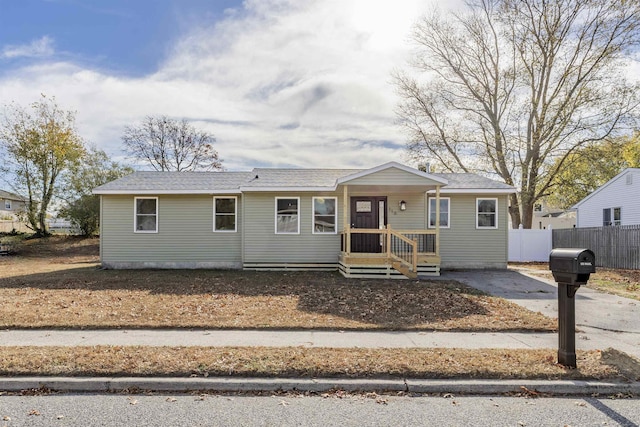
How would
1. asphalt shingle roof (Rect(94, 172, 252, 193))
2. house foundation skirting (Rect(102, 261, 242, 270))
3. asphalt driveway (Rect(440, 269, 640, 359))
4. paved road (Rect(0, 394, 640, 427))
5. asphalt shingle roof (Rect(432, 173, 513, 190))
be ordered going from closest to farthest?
paved road (Rect(0, 394, 640, 427)) → asphalt driveway (Rect(440, 269, 640, 359)) → asphalt shingle roof (Rect(432, 173, 513, 190)) → asphalt shingle roof (Rect(94, 172, 252, 193)) → house foundation skirting (Rect(102, 261, 242, 270))

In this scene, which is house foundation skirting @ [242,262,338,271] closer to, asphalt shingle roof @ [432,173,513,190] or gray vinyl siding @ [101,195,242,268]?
gray vinyl siding @ [101,195,242,268]

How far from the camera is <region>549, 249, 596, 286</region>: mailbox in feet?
14.6

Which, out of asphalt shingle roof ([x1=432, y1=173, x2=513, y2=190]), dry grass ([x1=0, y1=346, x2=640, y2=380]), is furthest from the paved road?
asphalt shingle roof ([x1=432, y1=173, x2=513, y2=190])

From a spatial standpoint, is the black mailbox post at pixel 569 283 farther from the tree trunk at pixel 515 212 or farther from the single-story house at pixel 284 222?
the tree trunk at pixel 515 212

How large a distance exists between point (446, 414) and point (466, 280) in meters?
9.21

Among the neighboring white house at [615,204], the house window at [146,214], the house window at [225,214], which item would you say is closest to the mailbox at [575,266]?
the house window at [225,214]

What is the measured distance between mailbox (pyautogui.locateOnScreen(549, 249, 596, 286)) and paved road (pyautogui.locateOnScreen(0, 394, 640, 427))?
48.3 inches

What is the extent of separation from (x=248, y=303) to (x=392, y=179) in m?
6.10

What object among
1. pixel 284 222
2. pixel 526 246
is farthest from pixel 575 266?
pixel 526 246

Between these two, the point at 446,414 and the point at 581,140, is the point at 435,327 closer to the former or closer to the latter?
the point at 446,414

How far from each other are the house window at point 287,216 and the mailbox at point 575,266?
1034cm

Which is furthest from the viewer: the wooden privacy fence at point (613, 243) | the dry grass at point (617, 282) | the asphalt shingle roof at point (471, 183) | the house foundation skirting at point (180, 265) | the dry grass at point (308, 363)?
the wooden privacy fence at point (613, 243)

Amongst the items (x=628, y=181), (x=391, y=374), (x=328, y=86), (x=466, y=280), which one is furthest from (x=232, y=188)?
(x=628, y=181)

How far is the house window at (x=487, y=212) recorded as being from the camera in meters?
14.8
